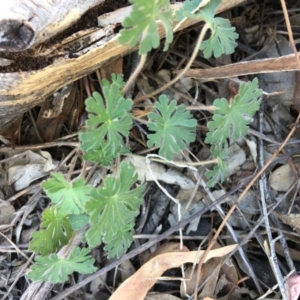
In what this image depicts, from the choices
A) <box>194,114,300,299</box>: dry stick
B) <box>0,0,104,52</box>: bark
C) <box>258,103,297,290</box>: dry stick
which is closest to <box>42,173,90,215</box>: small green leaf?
<box>0,0,104,52</box>: bark

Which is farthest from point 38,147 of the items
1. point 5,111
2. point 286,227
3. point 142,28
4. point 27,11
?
point 286,227

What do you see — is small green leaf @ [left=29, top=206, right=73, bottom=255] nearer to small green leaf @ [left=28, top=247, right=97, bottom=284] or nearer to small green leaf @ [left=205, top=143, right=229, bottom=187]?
small green leaf @ [left=28, top=247, right=97, bottom=284]

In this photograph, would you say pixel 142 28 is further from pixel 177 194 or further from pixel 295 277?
pixel 295 277

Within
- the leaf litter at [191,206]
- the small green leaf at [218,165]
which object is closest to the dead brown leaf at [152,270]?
the leaf litter at [191,206]

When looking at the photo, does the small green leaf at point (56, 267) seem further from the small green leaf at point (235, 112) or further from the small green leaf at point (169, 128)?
the small green leaf at point (235, 112)

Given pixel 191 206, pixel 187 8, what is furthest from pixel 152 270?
pixel 187 8

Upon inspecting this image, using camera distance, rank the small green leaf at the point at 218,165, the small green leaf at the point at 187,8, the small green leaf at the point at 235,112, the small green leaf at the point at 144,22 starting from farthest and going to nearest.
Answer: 1. the small green leaf at the point at 218,165
2. the small green leaf at the point at 235,112
3. the small green leaf at the point at 187,8
4. the small green leaf at the point at 144,22
